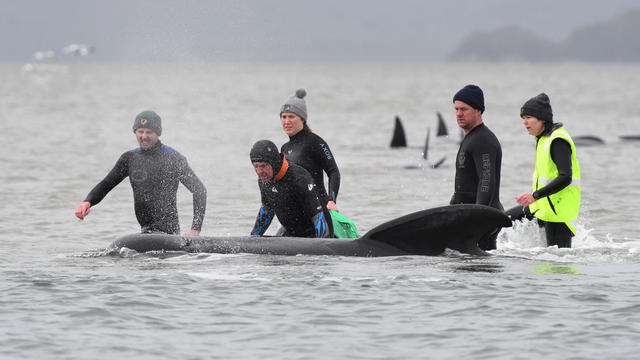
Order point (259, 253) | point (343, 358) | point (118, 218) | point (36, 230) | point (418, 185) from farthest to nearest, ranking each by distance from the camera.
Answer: point (418, 185)
point (118, 218)
point (36, 230)
point (259, 253)
point (343, 358)

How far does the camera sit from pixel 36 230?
17516 millimetres

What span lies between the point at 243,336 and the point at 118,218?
10549 millimetres

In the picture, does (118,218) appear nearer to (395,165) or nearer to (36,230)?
(36,230)

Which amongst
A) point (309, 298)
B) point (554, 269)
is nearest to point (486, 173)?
point (554, 269)

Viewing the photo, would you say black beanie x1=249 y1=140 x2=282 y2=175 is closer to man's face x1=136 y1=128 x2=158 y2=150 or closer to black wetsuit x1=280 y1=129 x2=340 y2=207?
black wetsuit x1=280 y1=129 x2=340 y2=207

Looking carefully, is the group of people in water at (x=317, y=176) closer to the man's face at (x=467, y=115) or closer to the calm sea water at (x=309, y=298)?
the man's face at (x=467, y=115)

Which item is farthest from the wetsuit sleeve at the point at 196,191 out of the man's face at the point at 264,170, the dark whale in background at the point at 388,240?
the man's face at the point at 264,170

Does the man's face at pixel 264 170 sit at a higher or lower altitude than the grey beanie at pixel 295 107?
lower

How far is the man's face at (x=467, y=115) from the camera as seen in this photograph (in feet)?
38.3

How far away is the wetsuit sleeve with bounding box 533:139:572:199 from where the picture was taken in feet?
37.7

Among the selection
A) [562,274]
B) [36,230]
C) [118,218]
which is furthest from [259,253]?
[118,218]

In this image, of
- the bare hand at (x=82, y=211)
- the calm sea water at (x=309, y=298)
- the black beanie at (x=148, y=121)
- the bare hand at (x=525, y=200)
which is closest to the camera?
the calm sea water at (x=309, y=298)

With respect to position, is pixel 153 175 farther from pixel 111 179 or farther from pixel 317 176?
pixel 317 176

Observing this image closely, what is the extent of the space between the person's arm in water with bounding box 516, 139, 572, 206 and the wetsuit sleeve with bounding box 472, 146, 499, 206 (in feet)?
1.16
